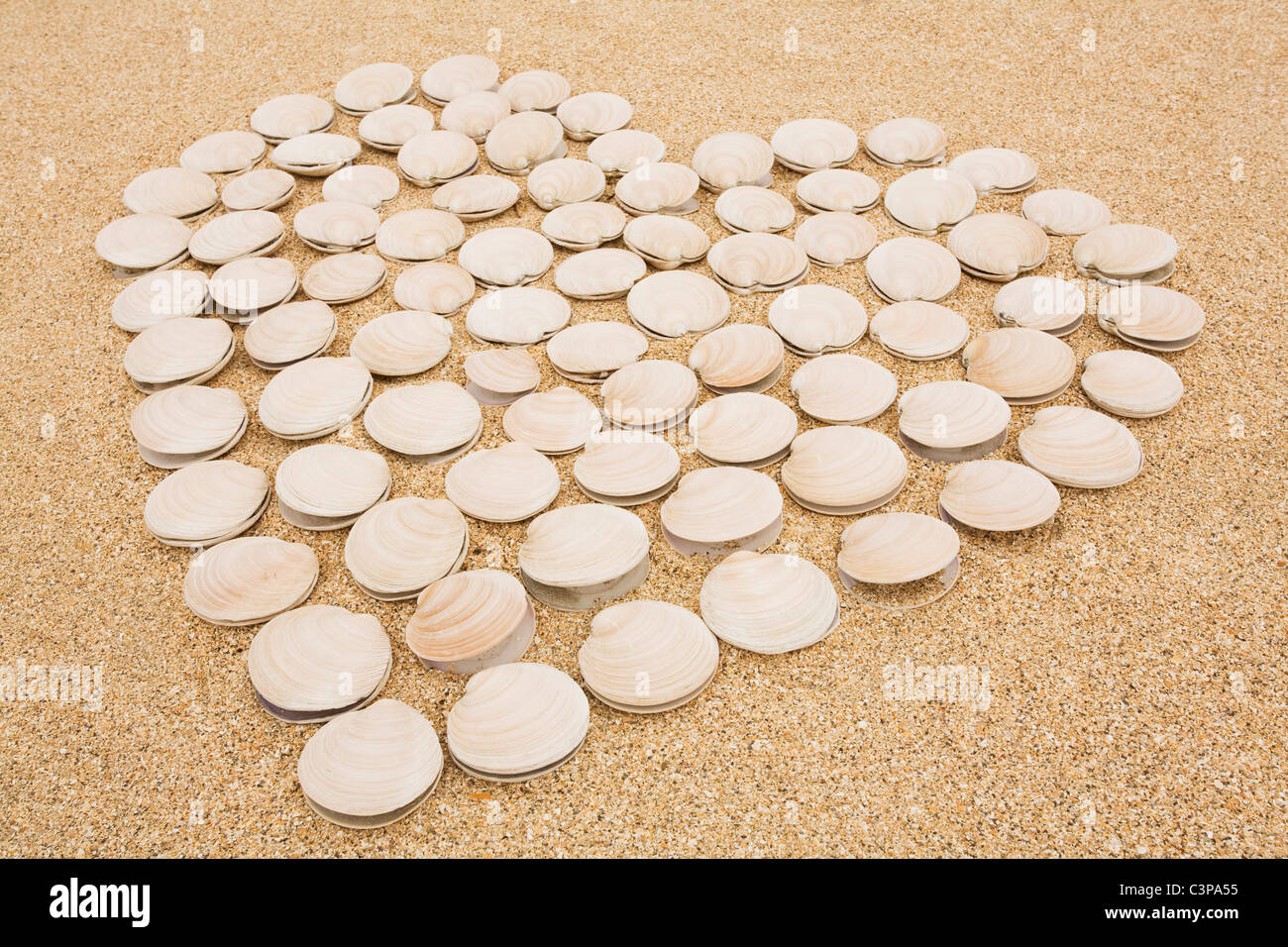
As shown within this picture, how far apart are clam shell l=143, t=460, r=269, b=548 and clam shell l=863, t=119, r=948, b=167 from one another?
203 centimetres

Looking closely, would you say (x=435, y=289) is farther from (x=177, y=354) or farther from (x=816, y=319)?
(x=816, y=319)

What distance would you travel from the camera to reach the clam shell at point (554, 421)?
196 centimetres

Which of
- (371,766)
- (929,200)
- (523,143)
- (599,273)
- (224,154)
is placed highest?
(929,200)

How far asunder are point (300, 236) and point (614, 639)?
1625 millimetres

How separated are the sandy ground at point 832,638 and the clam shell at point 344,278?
0.12 feet

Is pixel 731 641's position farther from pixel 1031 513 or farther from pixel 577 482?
pixel 1031 513

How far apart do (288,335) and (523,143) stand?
A: 3.39 feet

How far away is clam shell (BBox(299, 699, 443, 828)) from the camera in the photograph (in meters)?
1.42

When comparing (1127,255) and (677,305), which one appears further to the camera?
(1127,255)

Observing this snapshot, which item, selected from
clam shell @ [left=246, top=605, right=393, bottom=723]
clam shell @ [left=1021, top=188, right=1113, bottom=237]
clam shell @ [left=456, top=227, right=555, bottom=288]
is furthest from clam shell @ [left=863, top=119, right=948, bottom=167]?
clam shell @ [left=246, top=605, right=393, bottom=723]

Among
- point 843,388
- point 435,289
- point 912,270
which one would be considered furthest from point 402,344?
point 912,270

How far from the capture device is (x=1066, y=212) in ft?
8.26

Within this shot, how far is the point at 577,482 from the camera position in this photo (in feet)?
6.15

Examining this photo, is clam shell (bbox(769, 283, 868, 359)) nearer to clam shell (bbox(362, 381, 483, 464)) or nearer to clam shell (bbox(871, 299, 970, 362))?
clam shell (bbox(871, 299, 970, 362))
